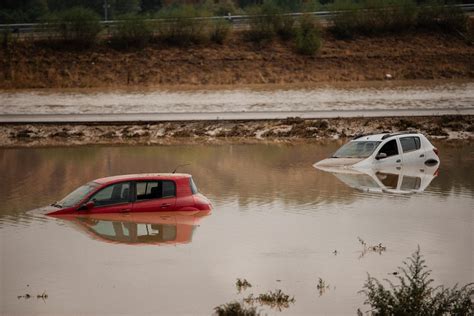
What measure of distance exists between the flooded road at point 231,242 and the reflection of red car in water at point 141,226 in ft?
0.15

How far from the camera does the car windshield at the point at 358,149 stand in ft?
102

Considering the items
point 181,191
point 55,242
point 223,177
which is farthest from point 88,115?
point 55,242

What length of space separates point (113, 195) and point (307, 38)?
→ 151 feet

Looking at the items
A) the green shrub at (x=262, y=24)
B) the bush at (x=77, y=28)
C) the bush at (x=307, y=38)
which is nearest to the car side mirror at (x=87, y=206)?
the bush at (x=307, y=38)

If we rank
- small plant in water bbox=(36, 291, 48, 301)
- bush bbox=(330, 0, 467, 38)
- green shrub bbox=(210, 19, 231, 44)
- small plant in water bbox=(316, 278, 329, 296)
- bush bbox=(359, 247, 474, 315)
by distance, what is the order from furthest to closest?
bush bbox=(330, 0, 467, 38) < green shrub bbox=(210, 19, 231, 44) < small plant in water bbox=(316, 278, 329, 296) < small plant in water bbox=(36, 291, 48, 301) < bush bbox=(359, 247, 474, 315)

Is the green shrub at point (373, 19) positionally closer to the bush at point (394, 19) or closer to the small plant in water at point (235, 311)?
the bush at point (394, 19)

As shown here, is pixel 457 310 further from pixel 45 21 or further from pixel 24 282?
pixel 45 21

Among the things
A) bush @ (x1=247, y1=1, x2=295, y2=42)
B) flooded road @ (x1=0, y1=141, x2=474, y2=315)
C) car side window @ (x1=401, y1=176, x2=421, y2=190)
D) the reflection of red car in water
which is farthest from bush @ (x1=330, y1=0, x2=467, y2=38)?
the reflection of red car in water

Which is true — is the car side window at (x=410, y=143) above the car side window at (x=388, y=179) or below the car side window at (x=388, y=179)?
above

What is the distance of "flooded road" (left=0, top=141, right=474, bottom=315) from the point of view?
636 inches

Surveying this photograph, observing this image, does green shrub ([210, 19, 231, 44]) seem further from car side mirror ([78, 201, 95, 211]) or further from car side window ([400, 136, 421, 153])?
car side mirror ([78, 201, 95, 211])

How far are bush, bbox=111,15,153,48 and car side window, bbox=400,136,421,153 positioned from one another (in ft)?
139

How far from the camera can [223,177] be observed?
97.9 ft

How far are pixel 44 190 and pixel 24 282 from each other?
1055 centimetres
